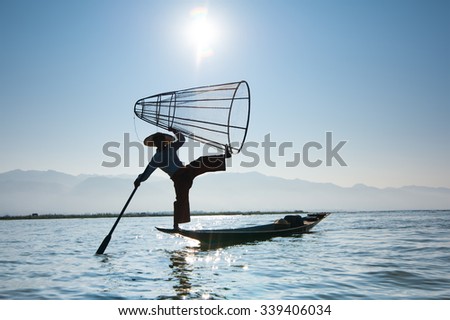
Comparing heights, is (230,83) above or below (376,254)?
above

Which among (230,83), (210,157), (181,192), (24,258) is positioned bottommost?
(24,258)

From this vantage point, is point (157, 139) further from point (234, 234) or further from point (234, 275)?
point (234, 234)

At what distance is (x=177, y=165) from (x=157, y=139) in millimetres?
864

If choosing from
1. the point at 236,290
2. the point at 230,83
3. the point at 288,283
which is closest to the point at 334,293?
the point at 288,283

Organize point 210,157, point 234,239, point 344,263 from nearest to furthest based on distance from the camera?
1. point 210,157
2. point 344,263
3. point 234,239

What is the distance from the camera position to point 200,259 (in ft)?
45.7

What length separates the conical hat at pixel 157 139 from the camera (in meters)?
9.73

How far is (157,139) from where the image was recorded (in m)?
9.85

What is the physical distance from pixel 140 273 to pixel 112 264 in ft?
7.35

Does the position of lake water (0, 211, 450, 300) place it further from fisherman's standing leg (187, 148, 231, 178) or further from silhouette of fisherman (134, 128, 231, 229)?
fisherman's standing leg (187, 148, 231, 178)

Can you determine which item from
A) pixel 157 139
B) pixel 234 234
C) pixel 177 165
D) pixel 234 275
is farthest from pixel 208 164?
pixel 234 234

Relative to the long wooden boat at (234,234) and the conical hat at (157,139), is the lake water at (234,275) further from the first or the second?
the conical hat at (157,139)

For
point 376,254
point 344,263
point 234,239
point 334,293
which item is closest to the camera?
point 334,293

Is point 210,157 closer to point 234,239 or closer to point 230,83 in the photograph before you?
point 230,83
